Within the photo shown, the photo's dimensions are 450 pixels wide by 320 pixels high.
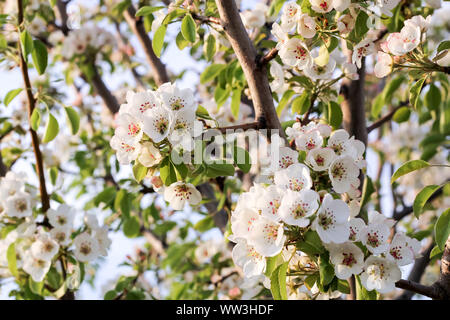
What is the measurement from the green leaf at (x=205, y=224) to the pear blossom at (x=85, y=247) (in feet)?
1.82

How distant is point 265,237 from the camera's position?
1.12m

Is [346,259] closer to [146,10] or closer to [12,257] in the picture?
[146,10]

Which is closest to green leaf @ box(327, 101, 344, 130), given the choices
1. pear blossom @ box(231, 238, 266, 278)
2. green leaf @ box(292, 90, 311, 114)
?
green leaf @ box(292, 90, 311, 114)

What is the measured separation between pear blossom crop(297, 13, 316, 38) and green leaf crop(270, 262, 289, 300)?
2.05 ft

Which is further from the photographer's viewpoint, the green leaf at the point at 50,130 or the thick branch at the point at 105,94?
the thick branch at the point at 105,94

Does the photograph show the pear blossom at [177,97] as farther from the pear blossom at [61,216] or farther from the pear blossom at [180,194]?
the pear blossom at [61,216]

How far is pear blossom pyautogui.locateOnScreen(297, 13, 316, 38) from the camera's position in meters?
1.36

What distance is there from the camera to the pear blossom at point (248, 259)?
1198 mm

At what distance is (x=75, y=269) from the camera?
Answer: 1.90 metres

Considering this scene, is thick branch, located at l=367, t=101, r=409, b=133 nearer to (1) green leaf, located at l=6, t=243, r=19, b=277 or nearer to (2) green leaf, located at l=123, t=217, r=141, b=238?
(2) green leaf, located at l=123, t=217, r=141, b=238

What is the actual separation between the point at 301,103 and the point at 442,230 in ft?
2.19

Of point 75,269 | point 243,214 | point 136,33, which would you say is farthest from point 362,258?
point 136,33

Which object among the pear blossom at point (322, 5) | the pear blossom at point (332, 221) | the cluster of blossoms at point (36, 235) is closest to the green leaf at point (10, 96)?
the cluster of blossoms at point (36, 235)
